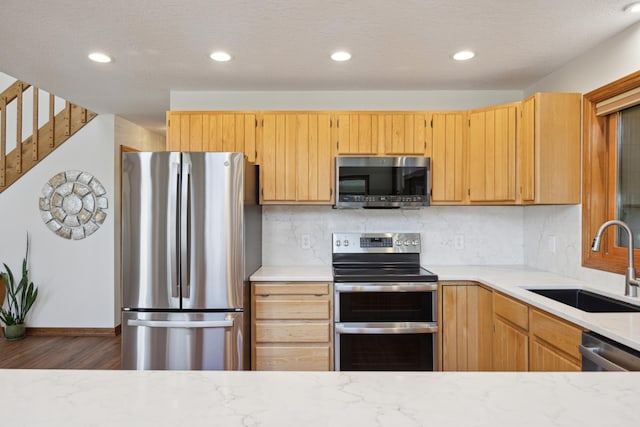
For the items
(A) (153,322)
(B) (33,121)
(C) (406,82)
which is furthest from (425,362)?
(B) (33,121)

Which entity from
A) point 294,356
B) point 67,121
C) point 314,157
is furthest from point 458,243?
point 67,121

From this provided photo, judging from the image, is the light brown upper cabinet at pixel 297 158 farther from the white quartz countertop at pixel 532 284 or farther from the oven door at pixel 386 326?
the oven door at pixel 386 326

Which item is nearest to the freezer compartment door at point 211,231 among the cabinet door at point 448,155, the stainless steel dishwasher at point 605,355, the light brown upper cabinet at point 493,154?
the cabinet door at point 448,155

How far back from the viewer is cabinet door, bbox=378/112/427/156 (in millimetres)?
3178

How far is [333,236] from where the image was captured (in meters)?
3.39

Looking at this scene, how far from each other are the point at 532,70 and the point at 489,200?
0.98m

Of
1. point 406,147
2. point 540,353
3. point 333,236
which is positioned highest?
point 406,147

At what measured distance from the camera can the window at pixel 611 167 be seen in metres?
2.32

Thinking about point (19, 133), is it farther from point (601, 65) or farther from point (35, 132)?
A: point (601, 65)

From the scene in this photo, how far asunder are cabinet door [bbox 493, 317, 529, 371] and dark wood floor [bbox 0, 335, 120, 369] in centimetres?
300

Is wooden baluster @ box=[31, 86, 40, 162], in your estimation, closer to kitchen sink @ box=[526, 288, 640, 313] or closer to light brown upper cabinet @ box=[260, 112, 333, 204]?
light brown upper cabinet @ box=[260, 112, 333, 204]

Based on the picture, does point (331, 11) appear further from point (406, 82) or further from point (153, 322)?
point (153, 322)

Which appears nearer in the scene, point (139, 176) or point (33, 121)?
point (139, 176)

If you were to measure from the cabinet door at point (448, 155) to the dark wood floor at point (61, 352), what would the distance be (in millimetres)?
3099
